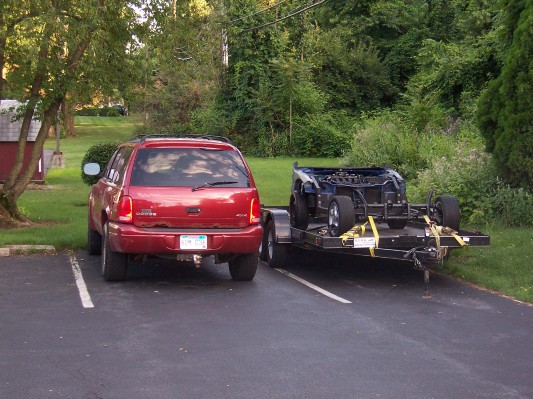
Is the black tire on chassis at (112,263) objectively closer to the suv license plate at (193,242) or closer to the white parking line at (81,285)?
the white parking line at (81,285)

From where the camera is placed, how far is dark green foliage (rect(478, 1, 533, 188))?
14.6 m

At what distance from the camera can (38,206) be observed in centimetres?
2022

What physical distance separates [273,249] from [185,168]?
240cm

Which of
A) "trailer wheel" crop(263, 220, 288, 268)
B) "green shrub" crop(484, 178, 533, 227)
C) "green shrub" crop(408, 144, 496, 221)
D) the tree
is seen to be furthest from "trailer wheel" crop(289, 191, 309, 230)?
the tree

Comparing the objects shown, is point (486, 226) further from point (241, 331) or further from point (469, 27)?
point (469, 27)

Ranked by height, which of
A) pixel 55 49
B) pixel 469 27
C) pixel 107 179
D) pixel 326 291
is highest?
pixel 469 27

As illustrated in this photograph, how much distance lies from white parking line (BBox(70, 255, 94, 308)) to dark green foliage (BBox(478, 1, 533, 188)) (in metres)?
7.72

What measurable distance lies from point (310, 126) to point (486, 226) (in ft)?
91.9

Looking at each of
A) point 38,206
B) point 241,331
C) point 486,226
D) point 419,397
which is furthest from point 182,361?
point 38,206

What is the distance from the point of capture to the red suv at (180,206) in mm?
10055

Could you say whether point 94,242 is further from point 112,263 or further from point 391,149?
point 391,149

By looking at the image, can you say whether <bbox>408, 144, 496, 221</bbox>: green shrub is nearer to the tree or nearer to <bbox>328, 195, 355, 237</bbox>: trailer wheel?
<bbox>328, 195, 355, 237</bbox>: trailer wheel

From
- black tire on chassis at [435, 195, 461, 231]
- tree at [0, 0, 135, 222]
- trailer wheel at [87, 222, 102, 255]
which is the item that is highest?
tree at [0, 0, 135, 222]

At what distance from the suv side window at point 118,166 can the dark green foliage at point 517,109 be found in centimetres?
701
